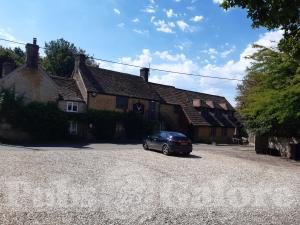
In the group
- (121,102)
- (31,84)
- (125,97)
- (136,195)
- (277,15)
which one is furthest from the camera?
(125,97)

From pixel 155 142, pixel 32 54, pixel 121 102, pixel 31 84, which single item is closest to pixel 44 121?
pixel 31 84

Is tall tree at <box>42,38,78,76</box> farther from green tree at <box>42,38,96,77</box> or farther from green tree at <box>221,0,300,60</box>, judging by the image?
green tree at <box>221,0,300,60</box>

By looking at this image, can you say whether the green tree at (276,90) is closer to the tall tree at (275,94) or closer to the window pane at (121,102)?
the tall tree at (275,94)

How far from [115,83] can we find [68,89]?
6.12 metres

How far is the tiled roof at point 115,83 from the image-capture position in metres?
37.3

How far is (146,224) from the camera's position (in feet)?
24.7

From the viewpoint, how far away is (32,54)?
32.4m

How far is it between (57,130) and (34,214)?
24592 millimetres

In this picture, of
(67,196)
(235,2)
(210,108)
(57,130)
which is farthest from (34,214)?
(210,108)

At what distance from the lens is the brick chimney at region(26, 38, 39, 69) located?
105 ft

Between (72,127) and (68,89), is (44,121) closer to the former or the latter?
(72,127)

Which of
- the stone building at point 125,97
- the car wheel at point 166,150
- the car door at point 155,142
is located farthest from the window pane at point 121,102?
the car wheel at point 166,150

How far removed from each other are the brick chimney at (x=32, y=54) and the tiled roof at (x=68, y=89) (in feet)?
12.6

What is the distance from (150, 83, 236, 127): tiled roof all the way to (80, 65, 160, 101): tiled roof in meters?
3.29
